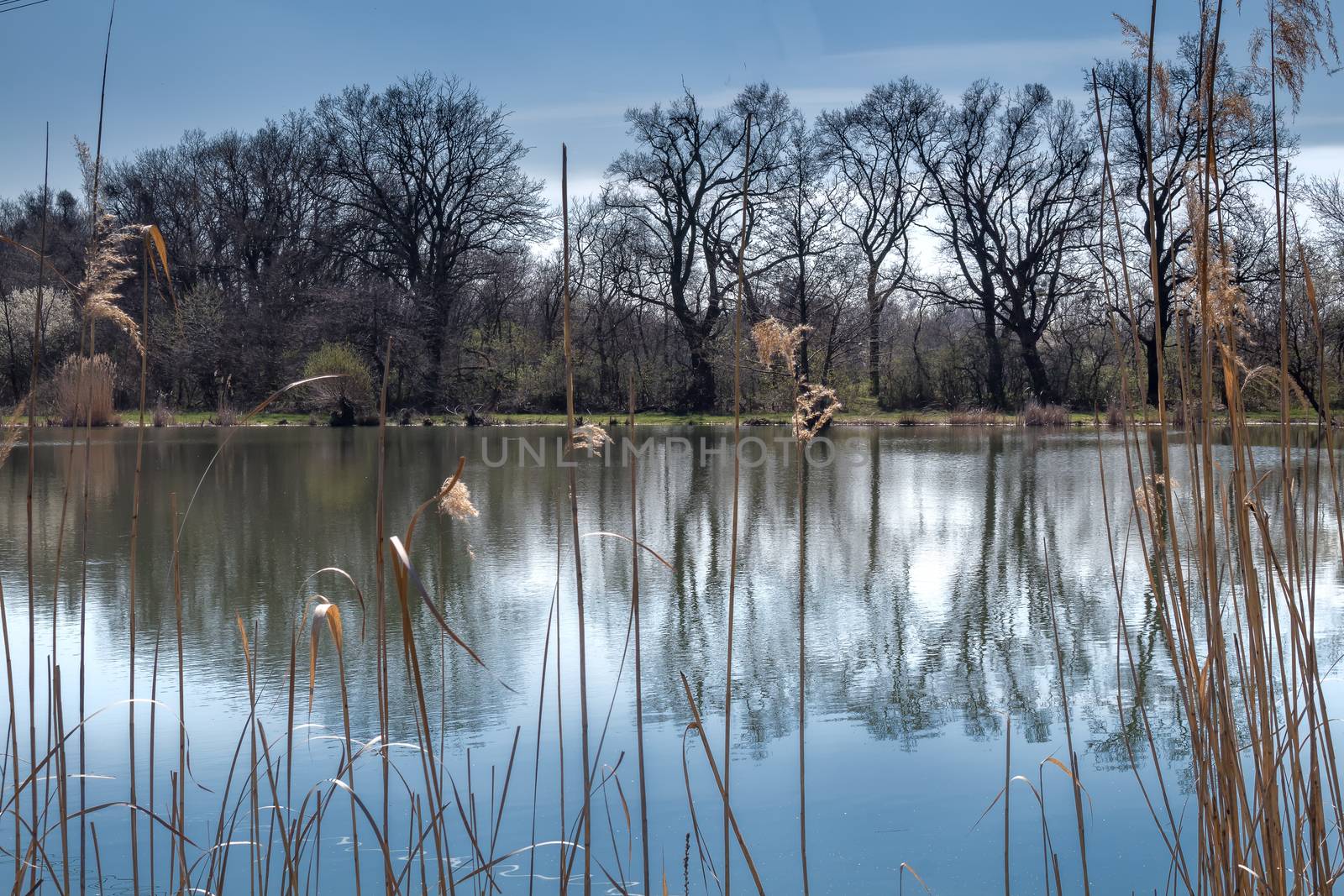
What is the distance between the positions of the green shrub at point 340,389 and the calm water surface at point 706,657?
866cm

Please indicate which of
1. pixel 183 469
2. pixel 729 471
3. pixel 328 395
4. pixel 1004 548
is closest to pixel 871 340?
pixel 328 395

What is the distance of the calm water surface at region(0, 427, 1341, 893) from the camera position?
2.30m

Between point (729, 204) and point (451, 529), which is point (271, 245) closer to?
point (729, 204)

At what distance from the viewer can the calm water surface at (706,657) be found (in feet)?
7.56

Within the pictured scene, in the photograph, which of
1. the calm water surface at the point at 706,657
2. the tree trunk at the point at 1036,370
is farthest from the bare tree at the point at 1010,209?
the calm water surface at the point at 706,657

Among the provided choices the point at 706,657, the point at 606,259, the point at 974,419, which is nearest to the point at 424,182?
the point at 606,259

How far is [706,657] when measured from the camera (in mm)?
3660

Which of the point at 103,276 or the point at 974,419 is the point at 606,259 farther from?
the point at 103,276

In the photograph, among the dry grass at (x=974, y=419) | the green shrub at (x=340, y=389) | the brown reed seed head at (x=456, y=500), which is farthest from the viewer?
the dry grass at (x=974, y=419)

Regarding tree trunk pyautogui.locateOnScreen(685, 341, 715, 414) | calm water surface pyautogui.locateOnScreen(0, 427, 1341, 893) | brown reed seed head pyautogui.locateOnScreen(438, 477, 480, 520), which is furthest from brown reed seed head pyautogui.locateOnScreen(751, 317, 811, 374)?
tree trunk pyautogui.locateOnScreen(685, 341, 715, 414)

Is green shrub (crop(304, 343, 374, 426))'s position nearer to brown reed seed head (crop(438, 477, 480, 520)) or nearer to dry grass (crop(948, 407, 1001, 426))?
dry grass (crop(948, 407, 1001, 426))

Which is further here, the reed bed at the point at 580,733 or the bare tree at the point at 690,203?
the bare tree at the point at 690,203

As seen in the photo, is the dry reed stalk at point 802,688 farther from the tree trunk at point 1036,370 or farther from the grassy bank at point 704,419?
the tree trunk at point 1036,370

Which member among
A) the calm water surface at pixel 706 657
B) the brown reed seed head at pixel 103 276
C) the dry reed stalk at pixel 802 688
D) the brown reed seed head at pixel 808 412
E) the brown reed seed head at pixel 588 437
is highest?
the brown reed seed head at pixel 103 276
